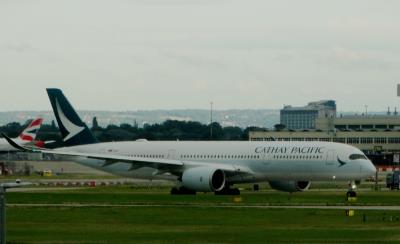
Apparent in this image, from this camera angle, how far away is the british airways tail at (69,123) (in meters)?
103

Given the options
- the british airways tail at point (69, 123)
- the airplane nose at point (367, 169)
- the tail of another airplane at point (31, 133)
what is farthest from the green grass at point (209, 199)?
the tail of another airplane at point (31, 133)

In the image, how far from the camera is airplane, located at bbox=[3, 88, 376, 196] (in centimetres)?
9012

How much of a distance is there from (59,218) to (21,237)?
37.0 ft

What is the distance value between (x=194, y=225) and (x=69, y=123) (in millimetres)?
50700

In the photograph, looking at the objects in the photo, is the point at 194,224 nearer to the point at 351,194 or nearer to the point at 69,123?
the point at 351,194

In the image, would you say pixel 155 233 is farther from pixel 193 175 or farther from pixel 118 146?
pixel 118 146

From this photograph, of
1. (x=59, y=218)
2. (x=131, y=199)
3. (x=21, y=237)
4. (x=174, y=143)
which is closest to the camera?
(x=21, y=237)

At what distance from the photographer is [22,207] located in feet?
224

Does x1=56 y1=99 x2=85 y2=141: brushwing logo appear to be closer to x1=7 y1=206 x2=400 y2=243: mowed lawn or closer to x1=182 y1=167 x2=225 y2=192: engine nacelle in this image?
x1=182 y1=167 x2=225 y2=192: engine nacelle

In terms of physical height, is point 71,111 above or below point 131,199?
above

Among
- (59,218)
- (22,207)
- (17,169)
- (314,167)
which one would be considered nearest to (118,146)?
(314,167)

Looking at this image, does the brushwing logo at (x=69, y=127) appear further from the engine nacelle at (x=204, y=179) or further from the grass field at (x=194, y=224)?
the grass field at (x=194, y=224)

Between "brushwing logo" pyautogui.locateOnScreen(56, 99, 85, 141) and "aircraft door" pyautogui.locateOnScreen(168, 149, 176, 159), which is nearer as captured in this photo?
"aircraft door" pyautogui.locateOnScreen(168, 149, 176, 159)

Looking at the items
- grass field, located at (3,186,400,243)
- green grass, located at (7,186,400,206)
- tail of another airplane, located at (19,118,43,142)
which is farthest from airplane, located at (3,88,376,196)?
tail of another airplane, located at (19,118,43,142)
